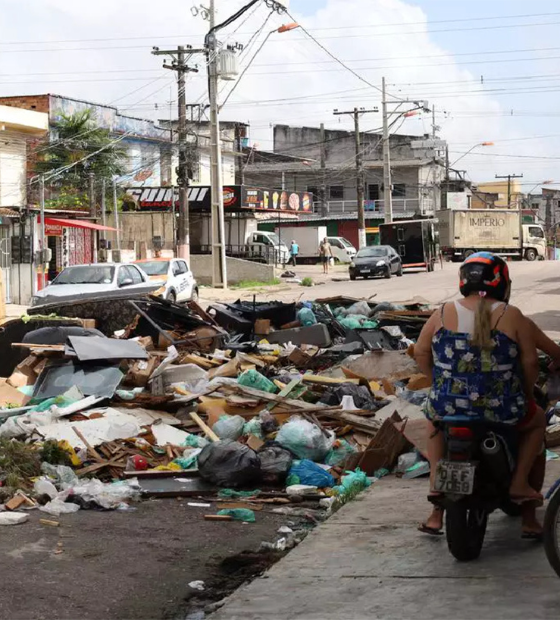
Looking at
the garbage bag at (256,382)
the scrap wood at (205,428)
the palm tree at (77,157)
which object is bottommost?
the scrap wood at (205,428)

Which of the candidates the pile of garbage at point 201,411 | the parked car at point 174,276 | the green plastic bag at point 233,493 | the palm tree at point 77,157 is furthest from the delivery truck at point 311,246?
the green plastic bag at point 233,493

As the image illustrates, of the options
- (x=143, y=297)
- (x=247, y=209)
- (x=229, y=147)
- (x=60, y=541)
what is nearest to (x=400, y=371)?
(x=143, y=297)

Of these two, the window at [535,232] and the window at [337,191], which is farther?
the window at [337,191]

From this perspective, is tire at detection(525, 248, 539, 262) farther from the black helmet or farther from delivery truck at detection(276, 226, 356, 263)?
the black helmet

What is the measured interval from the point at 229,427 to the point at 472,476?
5110 mm

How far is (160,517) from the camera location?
297 inches

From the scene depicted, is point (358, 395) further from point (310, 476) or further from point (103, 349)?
point (103, 349)

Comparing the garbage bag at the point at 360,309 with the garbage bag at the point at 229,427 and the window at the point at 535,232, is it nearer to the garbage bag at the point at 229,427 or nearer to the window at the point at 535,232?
the garbage bag at the point at 229,427

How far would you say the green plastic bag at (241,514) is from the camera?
24.2 ft

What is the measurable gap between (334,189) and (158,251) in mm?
36431

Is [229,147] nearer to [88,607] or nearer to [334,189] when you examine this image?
[334,189]

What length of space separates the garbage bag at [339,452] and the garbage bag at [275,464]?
1.66 feet

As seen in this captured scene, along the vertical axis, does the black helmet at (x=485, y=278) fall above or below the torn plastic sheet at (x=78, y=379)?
above

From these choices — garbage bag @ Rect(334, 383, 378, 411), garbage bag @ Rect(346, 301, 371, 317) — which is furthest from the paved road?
garbage bag @ Rect(334, 383, 378, 411)
